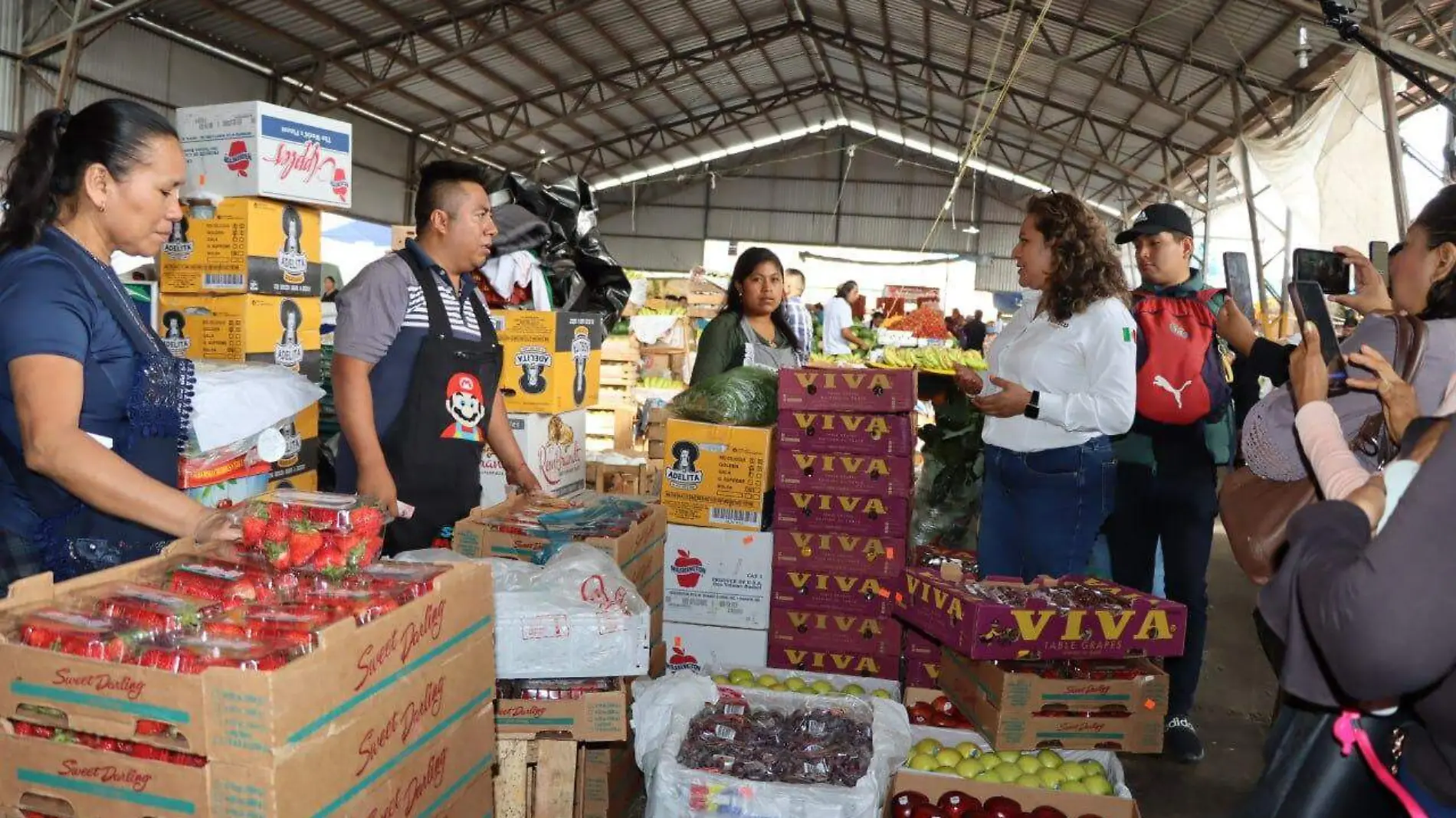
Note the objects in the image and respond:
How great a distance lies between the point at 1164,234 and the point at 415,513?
8.21 ft

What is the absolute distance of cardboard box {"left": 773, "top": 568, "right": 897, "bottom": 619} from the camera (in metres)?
3.62

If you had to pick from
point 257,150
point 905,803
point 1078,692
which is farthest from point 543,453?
point 1078,692

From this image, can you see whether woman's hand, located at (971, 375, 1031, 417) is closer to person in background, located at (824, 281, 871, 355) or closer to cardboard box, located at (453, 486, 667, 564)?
cardboard box, located at (453, 486, 667, 564)

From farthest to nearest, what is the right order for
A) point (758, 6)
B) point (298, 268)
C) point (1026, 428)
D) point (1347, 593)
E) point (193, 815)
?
1. point (758, 6)
2. point (298, 268)
3. point (1026, 428)
4. point (193, 815)
5. point (1347, 593)

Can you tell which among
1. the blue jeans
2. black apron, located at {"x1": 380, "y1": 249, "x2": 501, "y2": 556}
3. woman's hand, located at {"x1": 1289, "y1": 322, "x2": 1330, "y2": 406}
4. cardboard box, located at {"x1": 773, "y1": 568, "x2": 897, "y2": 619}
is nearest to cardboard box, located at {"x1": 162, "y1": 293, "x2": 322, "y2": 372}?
black apron, located at {"x1": 380, "y1": 249, "x2": 501, "y2": 556}

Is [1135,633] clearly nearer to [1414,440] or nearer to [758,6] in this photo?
[1414,440]

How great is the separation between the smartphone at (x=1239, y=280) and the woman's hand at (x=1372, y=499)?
1.74 meters

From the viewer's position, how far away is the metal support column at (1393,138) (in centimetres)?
692

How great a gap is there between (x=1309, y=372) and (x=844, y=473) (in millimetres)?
2052

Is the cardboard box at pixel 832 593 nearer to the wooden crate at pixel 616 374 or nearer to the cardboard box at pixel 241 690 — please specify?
the cardboard box at pixel 241 690

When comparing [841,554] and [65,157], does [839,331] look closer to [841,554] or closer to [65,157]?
[841,554]

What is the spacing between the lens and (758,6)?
16297 millimetres

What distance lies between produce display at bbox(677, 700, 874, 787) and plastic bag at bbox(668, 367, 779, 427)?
1286mm

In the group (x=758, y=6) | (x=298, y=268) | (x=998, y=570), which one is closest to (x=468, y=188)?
(x=298, y=268)
